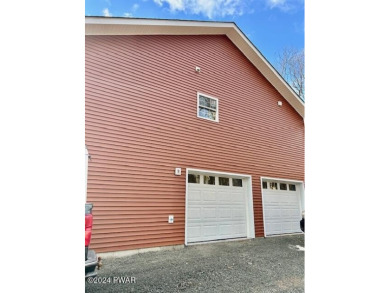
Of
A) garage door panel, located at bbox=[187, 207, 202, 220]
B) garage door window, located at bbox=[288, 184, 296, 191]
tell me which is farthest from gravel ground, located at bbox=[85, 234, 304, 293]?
garage door window, located at bbox=[288, 184, 296, 191]

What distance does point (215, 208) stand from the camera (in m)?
5.47

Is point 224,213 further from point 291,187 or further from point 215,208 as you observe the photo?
point 291,187

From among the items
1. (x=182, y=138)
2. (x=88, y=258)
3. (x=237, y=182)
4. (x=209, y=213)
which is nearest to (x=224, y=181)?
(x=237, y=182)

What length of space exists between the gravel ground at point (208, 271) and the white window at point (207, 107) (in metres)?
2.99

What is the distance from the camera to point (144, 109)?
15.8 feet

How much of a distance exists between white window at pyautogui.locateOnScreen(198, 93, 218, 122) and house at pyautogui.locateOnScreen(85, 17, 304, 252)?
0.09ft

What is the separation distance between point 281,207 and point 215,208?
8.44ft

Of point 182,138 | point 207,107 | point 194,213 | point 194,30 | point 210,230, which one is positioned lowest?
point 210,230

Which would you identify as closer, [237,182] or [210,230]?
[210,230]

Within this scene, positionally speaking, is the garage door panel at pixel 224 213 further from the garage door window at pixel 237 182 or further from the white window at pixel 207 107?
the white window at pixel 207 107

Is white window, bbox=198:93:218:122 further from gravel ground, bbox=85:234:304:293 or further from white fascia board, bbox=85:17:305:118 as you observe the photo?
gravel ground, bbox=85:234:304:293
